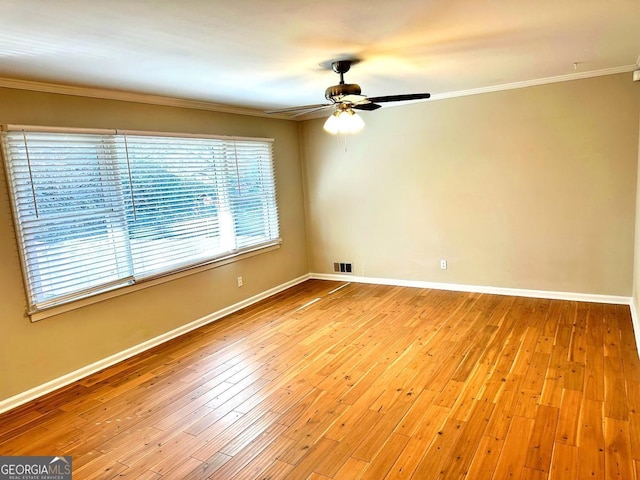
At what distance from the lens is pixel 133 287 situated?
3924mm

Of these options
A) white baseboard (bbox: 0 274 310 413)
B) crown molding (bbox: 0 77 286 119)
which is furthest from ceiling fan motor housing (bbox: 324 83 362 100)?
white baseboard (bbox: 0 274 310 413)

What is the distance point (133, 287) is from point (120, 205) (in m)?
0.77

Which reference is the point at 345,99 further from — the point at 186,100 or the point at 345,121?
the point at 186,100

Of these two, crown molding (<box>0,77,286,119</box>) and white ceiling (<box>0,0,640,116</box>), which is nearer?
white ceiling (<box>0,0,640,116</box>)

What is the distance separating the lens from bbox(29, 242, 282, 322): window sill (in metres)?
3.32

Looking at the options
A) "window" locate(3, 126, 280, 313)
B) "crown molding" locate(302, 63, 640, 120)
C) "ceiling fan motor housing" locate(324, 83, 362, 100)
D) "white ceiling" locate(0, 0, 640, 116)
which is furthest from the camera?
"crown molding" locate(302, 63, 640, 120)

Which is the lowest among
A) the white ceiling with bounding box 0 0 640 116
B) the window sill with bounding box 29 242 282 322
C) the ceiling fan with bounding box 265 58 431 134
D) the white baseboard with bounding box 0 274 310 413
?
the white baseboard with bounding box 0 274 310 413

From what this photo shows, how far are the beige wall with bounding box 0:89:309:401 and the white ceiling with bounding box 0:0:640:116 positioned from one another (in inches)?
9.6

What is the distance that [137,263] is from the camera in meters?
3.96

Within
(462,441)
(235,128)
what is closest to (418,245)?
(235,128)

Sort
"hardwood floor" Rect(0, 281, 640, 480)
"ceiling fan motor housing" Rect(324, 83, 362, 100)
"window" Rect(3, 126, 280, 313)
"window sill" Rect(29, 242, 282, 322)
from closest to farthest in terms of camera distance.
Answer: "hardwood floor" Rect(0, 281, 640, 480)
"ceiling fan motor housing" Rect(324, 83, 362, 100)
"window" Rect(3, 126, 280, 313)
"window sill" Rect(29, 242, 282, 322)

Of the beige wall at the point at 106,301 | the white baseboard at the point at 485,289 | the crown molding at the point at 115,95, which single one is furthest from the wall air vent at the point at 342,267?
the crown molding at the point at 115,95

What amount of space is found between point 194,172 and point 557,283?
417 centimetres

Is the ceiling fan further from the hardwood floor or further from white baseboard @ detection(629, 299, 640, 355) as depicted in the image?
white baseboard @ detection(629, 299, 640, 355)
